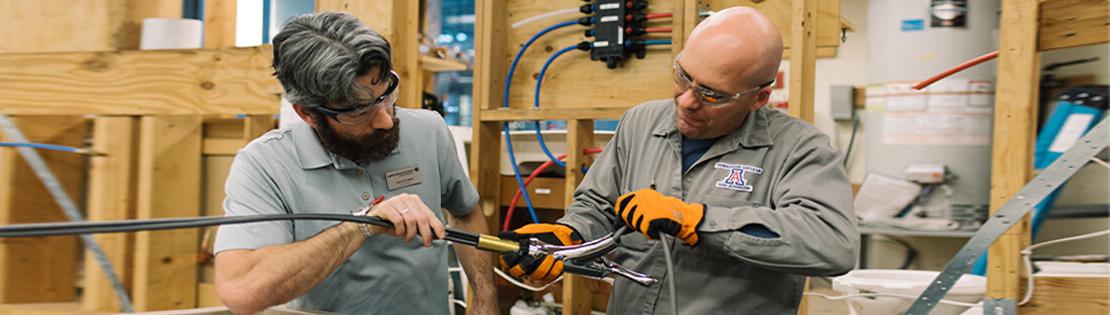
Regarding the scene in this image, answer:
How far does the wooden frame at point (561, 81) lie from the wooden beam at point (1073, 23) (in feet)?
1.93

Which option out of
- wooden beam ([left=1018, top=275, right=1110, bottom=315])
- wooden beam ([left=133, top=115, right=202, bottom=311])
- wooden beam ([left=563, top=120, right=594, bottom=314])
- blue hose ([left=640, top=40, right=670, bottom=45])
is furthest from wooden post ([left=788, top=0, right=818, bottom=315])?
wooden beam ([left=133, top=115, right=202, bottom=311])

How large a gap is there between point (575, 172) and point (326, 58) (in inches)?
45.1

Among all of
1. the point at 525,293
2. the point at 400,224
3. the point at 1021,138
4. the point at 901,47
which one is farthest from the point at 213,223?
the point at 901,47

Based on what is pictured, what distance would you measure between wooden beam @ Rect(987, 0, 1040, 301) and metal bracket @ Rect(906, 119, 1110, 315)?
0.65ft

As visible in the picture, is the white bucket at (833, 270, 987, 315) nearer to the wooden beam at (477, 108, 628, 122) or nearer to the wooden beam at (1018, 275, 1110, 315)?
the wooden beam at (1018, 275, 1110, 315)

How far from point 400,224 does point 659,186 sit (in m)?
0.56

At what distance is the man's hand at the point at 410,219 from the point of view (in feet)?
4.81

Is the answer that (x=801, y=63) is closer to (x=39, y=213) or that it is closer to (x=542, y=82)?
(x=542, y=82)

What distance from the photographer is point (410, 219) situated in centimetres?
147

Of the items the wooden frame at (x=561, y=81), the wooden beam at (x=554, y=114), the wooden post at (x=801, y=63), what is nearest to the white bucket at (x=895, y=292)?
the wooden post at (x=801, y=63)

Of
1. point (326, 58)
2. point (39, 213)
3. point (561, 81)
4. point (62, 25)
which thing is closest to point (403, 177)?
point (326, 58)

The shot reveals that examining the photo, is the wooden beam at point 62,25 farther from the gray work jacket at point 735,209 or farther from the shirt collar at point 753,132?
the shirt collar at point 753,132

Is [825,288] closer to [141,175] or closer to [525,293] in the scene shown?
[525,293]

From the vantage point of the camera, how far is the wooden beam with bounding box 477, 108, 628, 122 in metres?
2.53
